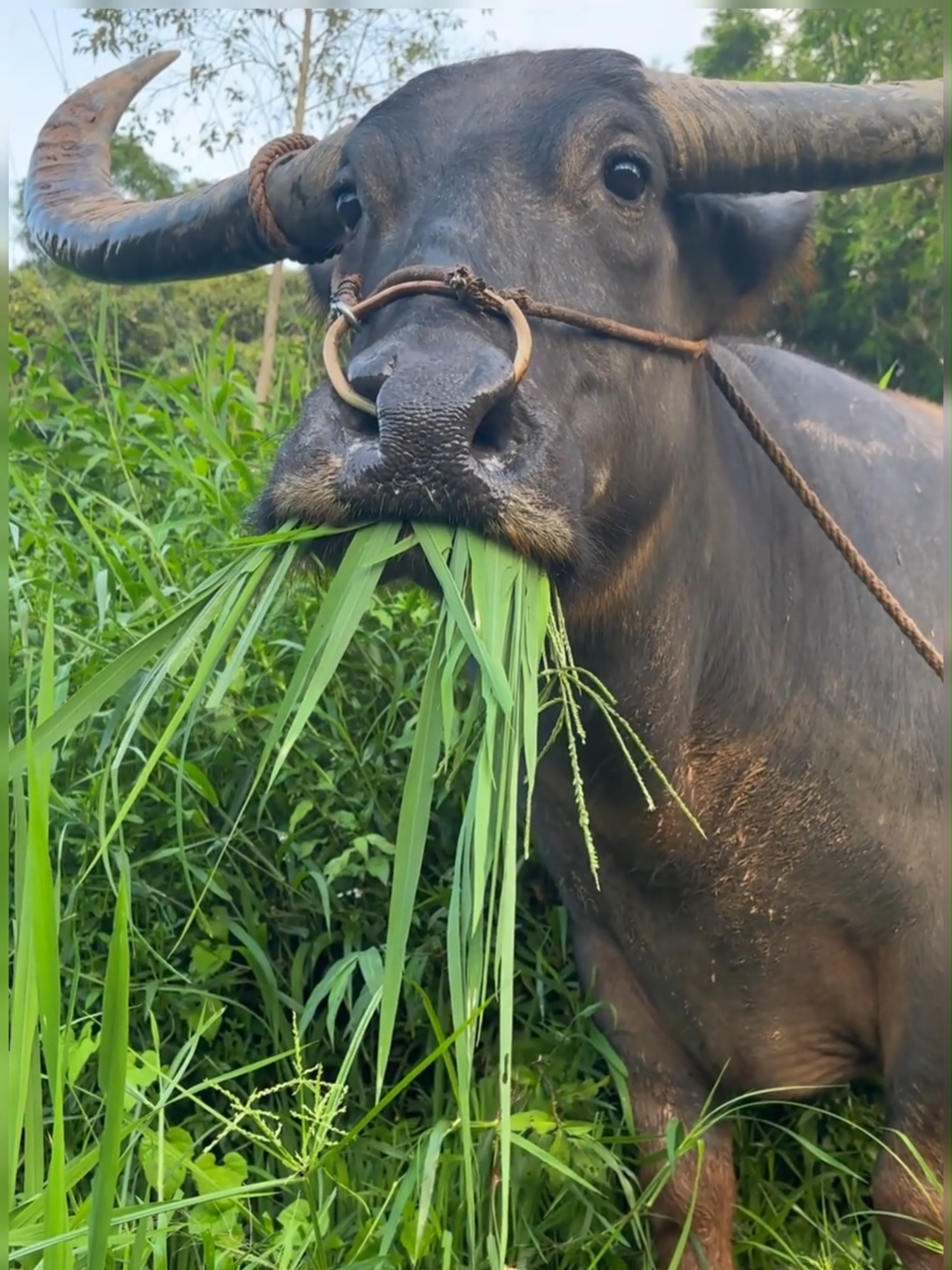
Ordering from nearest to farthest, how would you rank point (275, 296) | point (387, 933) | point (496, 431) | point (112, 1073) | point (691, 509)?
point (112, 1073) → point (496, 431) → point (387, 933) → point (691, 509) → point (275, 296)

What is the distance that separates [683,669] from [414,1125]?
1.06 m

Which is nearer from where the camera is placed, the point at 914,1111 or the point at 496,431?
the point at 496,431

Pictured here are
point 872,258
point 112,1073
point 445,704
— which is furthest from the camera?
point 872,258

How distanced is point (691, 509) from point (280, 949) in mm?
1355

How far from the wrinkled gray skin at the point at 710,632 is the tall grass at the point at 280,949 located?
0.14 m

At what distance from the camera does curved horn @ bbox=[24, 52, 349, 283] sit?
2408 mm

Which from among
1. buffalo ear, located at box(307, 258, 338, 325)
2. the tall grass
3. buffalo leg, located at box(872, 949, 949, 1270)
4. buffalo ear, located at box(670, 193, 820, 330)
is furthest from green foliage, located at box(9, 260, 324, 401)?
buffalo leg, located at box(872, 949, 949, 1270)

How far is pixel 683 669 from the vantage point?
2314mm

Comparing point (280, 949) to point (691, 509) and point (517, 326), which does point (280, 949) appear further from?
point (517, 326)

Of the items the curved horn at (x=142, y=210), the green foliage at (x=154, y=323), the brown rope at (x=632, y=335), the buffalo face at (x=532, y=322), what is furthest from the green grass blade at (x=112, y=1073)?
the green foliage at (x=154, y=323)

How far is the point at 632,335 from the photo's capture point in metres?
2.01

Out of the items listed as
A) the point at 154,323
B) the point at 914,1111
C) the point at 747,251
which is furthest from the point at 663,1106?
the point at 154,323

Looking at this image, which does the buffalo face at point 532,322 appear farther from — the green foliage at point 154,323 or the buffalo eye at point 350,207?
the green foliage at point 154,323

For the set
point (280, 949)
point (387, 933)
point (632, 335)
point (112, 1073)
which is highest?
point (632, 335)
